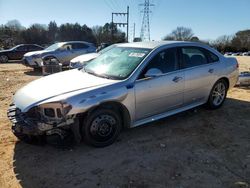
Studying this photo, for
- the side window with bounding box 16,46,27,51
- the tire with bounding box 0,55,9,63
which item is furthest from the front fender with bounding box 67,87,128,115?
the side window with bounding box 16,46,27,51

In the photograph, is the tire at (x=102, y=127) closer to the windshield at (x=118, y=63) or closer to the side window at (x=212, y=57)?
the windshield at (x=118, y=63)

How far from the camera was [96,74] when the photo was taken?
4.96 meters

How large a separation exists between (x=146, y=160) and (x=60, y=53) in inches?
441

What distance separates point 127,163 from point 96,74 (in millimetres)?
1756

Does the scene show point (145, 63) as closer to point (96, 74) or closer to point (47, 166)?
point (96, 74)

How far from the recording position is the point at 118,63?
504 cm

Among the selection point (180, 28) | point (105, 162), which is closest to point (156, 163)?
point (105, 162)

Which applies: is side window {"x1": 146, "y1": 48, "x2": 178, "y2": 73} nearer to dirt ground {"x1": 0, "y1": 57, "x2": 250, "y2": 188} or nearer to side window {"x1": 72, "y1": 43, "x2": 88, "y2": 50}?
dirt ground {"x1": 0, "y1": 57, "x2": 250, "y2": 188}

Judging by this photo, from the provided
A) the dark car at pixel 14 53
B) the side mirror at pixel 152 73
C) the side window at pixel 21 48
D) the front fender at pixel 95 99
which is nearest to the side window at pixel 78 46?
the dark car at pixel 14 53

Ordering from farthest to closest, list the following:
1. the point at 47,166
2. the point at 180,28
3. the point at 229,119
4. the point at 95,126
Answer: the point at 180,28, the point at 229,119, the point at 95,126, the point at 47,166

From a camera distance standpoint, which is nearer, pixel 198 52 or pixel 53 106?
pixel 53 106

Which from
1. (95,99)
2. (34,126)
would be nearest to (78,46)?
(95,99)

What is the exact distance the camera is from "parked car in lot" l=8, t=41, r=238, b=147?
398 cm

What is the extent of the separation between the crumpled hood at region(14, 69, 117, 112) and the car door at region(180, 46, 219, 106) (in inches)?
67.6
